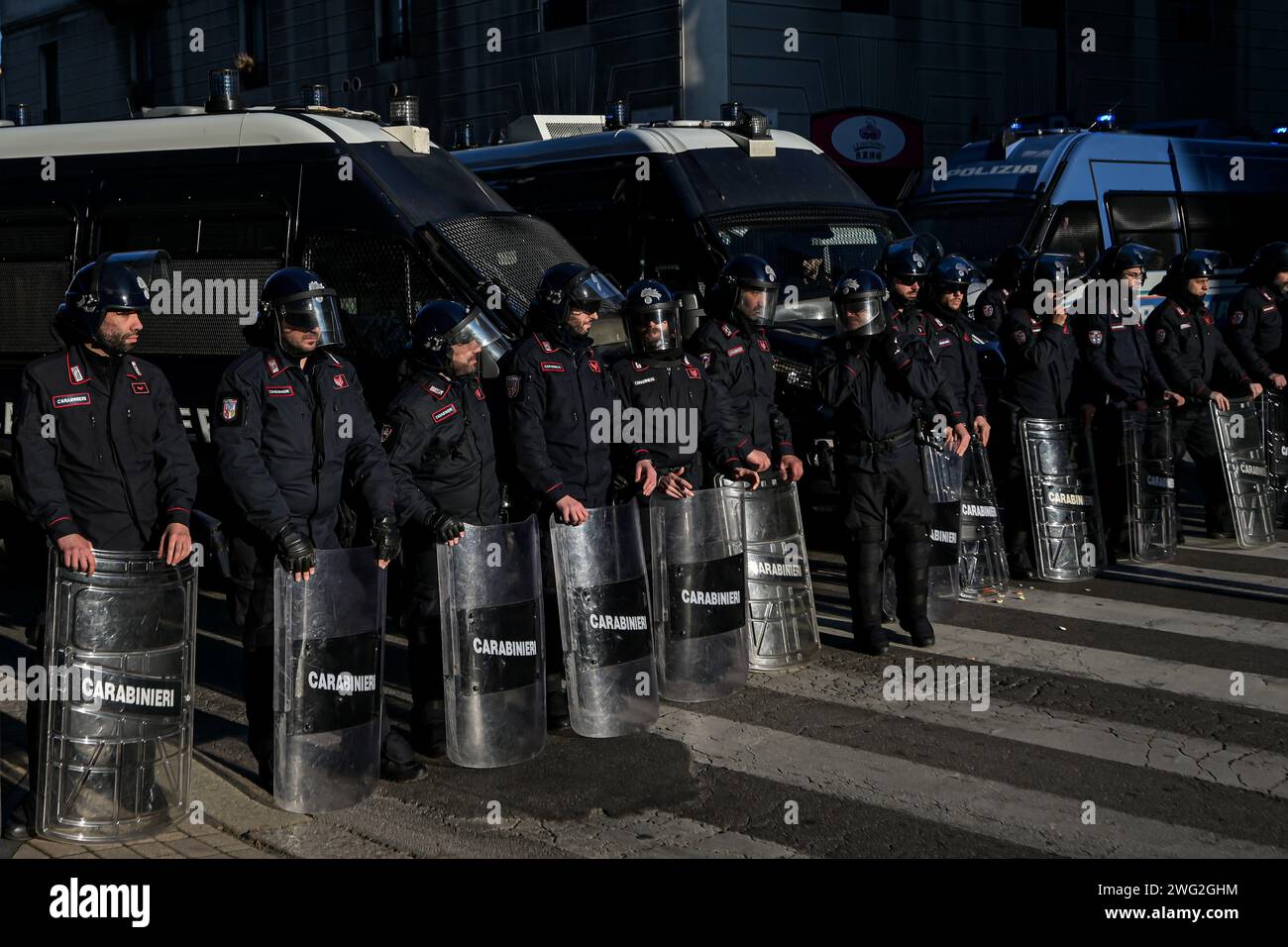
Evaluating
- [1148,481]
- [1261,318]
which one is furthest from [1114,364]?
[1261,318]

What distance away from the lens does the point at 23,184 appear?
10531mm

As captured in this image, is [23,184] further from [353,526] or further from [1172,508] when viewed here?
[1172,508]

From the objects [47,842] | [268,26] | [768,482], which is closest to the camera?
[47,842]

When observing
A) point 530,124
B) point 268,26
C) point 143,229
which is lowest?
point 143,229

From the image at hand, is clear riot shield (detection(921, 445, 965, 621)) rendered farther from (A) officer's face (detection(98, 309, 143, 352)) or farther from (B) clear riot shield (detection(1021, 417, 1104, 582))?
(A) officer's face (detection(98, 309, 143, 352))

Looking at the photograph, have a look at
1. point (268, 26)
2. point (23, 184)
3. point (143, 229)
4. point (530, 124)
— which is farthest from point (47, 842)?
point (268, 26)

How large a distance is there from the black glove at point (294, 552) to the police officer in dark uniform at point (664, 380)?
218 cm

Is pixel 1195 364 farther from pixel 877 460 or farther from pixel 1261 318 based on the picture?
pixel 877 460

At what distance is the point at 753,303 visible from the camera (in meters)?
8.30

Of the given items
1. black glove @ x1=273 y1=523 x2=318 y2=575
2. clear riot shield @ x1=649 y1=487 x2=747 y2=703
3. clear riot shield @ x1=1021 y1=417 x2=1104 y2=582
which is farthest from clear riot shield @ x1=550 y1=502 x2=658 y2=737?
clear riot shield @ x1=1021 y1=417 x2=1104 y2=582

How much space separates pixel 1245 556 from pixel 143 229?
7.56 metres

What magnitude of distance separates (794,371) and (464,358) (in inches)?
161

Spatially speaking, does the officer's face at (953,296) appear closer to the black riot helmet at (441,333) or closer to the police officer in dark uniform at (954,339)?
the police officer in dark uniform at (954,339)

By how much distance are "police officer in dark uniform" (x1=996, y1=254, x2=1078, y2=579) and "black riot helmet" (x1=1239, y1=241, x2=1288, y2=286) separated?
8.22ft
